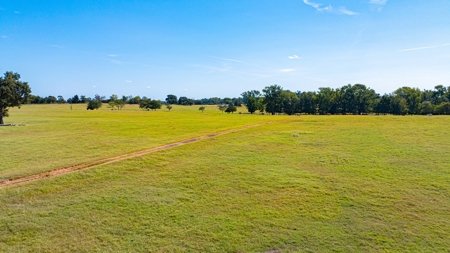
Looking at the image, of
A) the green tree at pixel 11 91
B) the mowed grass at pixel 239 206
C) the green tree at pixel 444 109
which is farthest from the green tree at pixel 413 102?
the green tree at pixel 11 91

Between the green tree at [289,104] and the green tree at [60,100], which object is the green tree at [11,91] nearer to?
the green tree at [289,104]

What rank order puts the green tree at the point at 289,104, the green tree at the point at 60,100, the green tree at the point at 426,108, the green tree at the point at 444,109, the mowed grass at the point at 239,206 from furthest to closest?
the green tree at the point at 60,100, the green tree at the point at 289,104, the green tree at the point at 426,108, the green tree at the point at 444,109, the mowed grass at the point at 239,206

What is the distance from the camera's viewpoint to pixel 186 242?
6.96 meters

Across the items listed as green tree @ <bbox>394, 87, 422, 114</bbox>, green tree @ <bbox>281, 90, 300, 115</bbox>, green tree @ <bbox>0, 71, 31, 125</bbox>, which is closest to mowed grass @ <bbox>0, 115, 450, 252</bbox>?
green tree @ <bbox>0, 71, 31, 125</bbox>

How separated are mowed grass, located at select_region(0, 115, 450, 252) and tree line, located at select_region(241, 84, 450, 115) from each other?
79194 mm

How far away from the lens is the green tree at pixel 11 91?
31.6 metres

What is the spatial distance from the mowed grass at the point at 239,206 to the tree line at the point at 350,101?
260 feet

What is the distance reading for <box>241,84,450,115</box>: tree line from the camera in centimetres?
8051

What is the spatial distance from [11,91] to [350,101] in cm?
9389

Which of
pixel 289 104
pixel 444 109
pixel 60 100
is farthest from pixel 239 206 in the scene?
pixel 60 100

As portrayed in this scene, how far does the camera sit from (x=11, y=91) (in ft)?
105

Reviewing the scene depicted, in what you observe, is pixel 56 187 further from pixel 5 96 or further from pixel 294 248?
pixel 5 96

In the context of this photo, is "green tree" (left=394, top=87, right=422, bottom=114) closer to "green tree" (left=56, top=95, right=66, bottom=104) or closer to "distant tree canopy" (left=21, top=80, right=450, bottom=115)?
"distant tree canopy" (left=21, top=80, right=450, bottom=115)

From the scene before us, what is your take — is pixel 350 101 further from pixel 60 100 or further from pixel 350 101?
pixel 60 100
